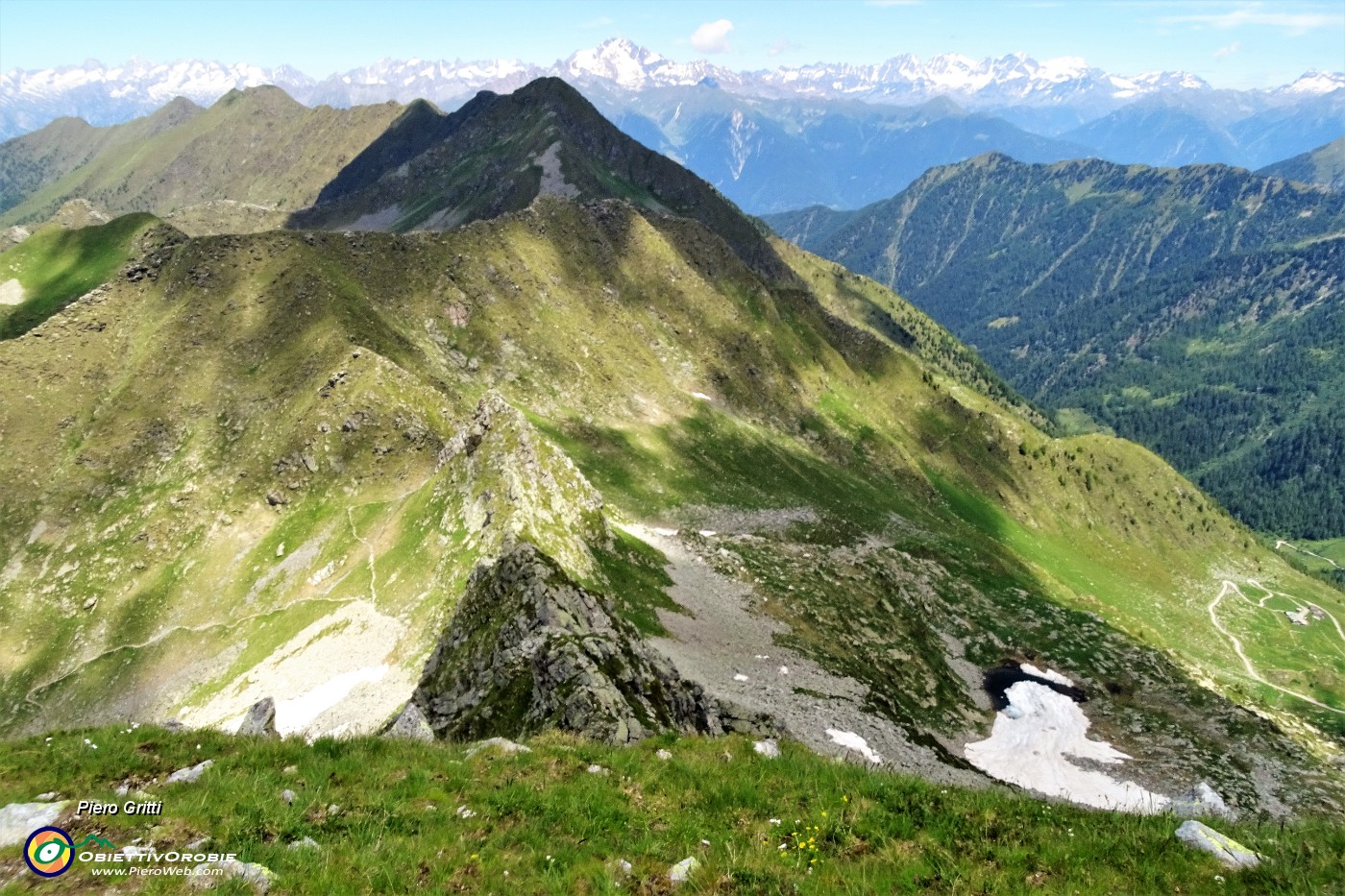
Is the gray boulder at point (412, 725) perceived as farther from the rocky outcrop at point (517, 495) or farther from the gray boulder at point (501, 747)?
the rocky outcrop at point (517, 495)

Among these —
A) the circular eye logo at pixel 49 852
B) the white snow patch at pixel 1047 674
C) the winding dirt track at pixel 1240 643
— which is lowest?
the winding dirt track at pixel 1240 643

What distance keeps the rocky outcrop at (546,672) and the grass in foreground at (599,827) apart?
6.31 m

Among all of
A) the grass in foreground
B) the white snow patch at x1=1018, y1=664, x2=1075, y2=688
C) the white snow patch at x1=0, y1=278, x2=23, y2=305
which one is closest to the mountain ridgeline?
→ the white snow patch at x1=1018, y1=664, x2=1075, y2=688

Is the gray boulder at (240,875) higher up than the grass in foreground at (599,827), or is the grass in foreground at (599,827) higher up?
the gray boulder at (240,875)

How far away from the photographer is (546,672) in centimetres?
2547

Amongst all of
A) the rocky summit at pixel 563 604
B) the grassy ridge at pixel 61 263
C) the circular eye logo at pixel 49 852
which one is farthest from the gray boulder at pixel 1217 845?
the grassy ridge at pixel 61 263

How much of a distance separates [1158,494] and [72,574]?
237m

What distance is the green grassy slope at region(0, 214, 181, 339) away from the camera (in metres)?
119

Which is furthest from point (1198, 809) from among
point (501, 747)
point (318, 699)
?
point (318, 699)

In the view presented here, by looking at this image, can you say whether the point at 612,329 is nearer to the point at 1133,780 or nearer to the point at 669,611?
the point at 669,611

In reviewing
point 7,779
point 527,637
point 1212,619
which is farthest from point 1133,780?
point 1212,619

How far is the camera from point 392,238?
11388 cm

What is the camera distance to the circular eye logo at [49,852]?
11.1m

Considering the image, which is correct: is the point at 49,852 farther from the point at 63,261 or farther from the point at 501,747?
the point at 63,261
